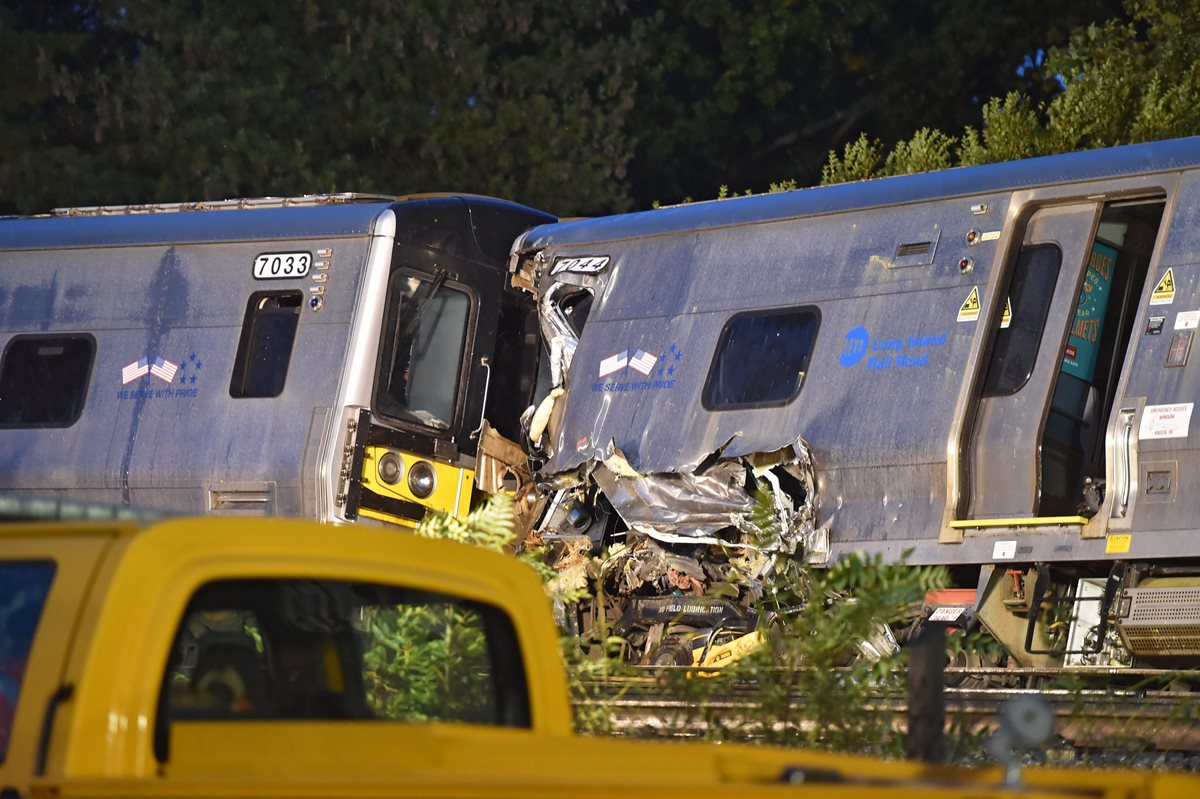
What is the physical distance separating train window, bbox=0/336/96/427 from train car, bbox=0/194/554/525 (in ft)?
0.05

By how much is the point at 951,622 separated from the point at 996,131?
372 inches

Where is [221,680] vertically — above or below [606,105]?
below

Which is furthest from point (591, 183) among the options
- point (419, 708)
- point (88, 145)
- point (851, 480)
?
point (419, 708)

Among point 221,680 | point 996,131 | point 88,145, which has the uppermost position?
point 88,145

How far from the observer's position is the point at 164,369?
14891 millimetres

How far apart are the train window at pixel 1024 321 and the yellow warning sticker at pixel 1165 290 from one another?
0.70m

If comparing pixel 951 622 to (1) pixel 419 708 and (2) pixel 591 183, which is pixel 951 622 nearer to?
(1) pixel 419 708

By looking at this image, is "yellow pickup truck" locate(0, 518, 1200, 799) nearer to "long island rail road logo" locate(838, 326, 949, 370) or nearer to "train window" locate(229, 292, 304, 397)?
"long island rail road logo" locate(838, 326, 949, 370)

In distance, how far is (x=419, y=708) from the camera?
4.59 meters

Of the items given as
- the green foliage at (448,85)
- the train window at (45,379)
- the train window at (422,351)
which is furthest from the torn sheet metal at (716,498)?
the green foliage at (448,85)

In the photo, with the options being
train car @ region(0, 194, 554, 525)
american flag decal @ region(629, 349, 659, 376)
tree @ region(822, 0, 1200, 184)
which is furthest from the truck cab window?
tree @ region(822, 0, 1200, 184)

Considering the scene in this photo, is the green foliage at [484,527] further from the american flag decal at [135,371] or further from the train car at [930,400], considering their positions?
the american flag decal at [135,371]

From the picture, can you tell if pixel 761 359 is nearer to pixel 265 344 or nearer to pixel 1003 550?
pixel 1003 550

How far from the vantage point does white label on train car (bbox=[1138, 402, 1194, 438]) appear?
10.8 m
